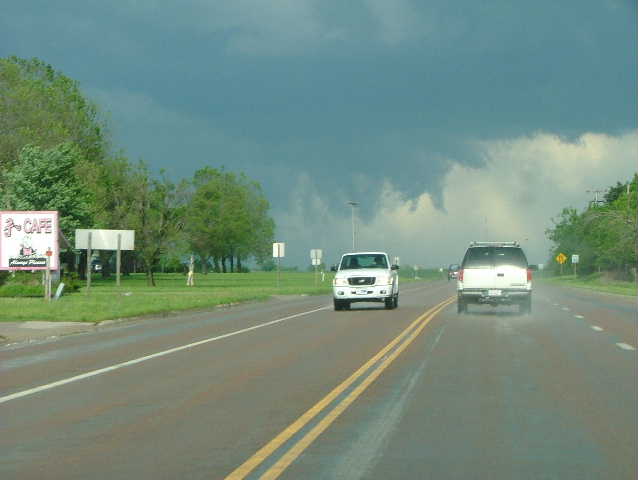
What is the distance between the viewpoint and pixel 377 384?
43.8 ft

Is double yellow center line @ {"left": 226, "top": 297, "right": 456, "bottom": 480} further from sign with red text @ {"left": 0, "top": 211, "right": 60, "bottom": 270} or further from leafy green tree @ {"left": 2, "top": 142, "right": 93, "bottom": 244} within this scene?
leafy green tree @ {"left": 2, "top": 142, "right": 93, "bottom": 244}

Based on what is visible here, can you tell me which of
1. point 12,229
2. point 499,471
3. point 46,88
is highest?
point 46,88

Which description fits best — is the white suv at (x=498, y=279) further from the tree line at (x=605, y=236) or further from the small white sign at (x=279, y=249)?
the tree line at (x=605, y=236)

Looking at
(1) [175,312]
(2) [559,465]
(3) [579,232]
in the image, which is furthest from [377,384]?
(3) [579,232]

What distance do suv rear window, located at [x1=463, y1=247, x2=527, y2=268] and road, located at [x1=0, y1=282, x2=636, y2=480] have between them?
1001cm

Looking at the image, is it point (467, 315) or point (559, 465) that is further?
point (467, 315)

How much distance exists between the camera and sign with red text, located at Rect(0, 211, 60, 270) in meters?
44.1

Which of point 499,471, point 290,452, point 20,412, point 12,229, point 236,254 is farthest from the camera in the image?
point 236,254

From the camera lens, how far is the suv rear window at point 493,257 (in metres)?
31.9

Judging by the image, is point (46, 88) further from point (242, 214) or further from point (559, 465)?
point (559, 465)

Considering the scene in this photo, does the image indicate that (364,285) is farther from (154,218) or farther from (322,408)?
(154,218)

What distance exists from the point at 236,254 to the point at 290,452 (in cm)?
14819

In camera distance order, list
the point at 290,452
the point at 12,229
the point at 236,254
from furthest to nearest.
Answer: the point at 236,254 → the point at 12,229 → the point at 290,452

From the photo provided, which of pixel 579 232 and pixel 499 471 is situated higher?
pixel 579 232
